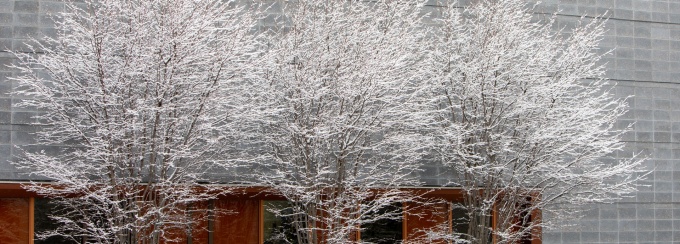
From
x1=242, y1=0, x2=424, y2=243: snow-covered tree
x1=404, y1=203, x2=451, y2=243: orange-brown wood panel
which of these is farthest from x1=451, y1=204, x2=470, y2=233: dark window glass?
x1=242, y1=0, x2=424, y2=243: snow-covered tree

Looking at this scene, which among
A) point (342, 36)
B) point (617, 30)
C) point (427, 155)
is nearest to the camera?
point (342, 36)

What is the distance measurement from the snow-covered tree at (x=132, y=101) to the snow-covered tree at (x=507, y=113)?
433 cm

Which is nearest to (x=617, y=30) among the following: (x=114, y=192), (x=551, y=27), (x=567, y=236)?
(x=551, y=27)

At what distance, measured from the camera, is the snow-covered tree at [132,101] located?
18.4 m

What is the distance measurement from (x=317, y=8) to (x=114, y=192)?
16.6 ft

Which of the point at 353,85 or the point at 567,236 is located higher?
the point at 353,85

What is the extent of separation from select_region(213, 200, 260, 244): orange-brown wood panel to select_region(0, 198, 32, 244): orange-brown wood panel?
371 centimetres

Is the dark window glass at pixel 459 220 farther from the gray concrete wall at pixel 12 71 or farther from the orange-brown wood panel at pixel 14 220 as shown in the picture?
the gray concrete wall at pixel 12 71

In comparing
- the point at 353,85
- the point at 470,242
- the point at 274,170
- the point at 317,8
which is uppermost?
the point at 317,8

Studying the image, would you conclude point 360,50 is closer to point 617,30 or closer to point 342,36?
point 342,36

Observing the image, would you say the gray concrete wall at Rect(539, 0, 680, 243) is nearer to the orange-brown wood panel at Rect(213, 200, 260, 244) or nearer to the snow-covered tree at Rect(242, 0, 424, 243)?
the snow-covered tree at Rect(242, 0, 424, 243)

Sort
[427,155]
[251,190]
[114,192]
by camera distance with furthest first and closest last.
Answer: [427,155] < [251,190] < [114,192]

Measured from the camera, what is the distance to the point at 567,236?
80.9 feet

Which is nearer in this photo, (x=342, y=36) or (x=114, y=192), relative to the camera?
(x=114, y=192)
